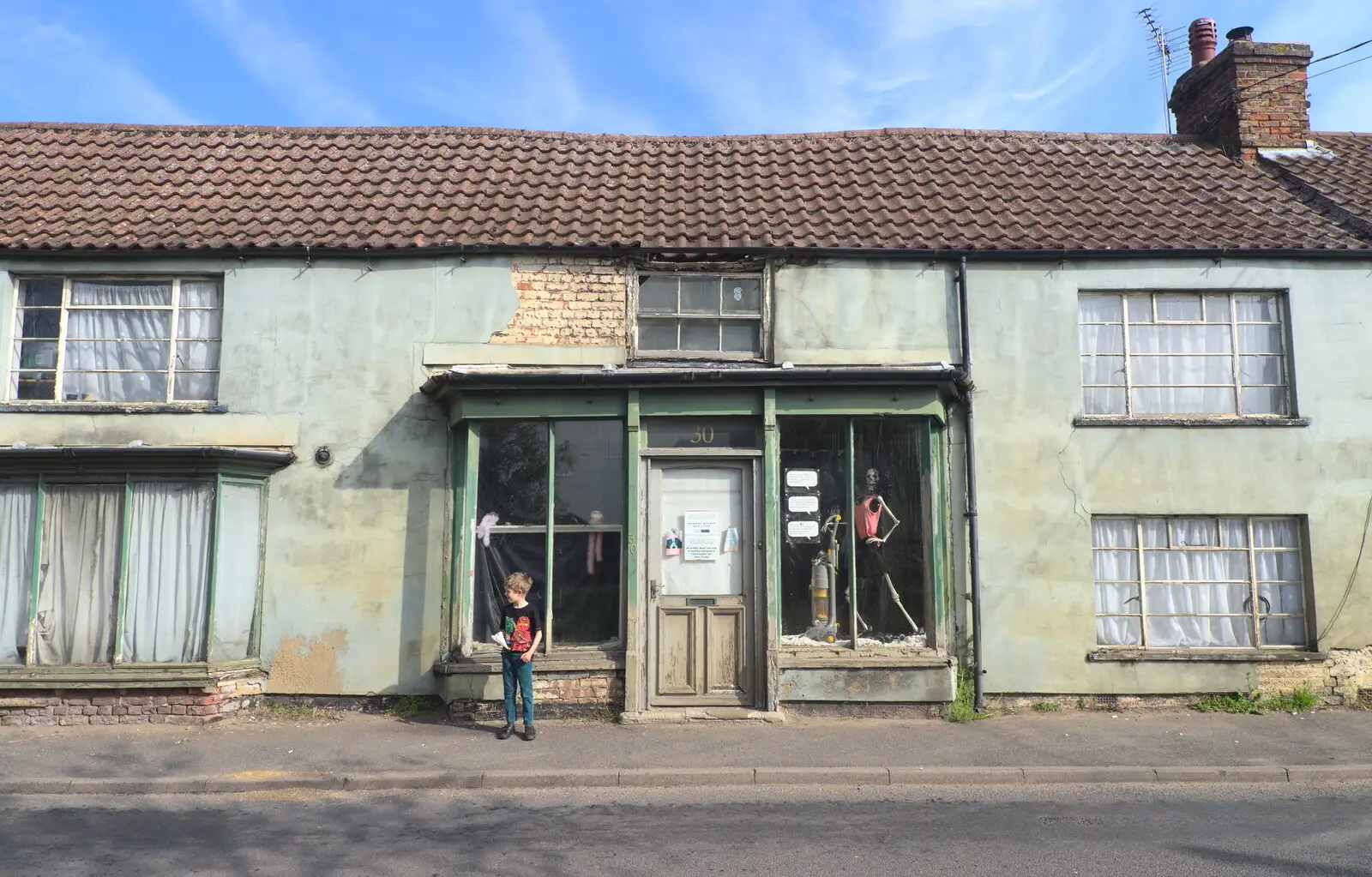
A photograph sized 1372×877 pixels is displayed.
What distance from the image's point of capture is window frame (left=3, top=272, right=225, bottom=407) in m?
10.5

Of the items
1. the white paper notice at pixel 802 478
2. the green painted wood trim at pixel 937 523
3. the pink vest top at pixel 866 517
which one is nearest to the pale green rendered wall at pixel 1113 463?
the green painted wood trim at pixel 937 523

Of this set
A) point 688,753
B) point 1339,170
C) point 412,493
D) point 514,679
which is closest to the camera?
point 688,753

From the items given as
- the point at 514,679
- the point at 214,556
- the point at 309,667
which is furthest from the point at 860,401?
the point at 214,556

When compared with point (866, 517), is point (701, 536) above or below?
below

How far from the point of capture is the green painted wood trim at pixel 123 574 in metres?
9.74

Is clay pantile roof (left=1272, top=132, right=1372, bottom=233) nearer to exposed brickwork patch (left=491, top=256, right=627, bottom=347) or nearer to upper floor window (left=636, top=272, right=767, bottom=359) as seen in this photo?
upper floor window (left=636, top=272, right=767, bottom=359)

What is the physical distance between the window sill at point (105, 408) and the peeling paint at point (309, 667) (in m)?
2.61

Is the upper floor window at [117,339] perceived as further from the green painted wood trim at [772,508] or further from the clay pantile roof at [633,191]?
the green painted wood trim at [772,508]

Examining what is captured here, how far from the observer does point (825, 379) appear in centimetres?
969

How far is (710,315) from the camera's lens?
10688 mm

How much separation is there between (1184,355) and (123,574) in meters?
11.2

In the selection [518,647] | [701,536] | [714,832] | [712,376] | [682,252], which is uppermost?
[682,252]

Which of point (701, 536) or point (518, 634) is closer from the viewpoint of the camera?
point (518, 634)

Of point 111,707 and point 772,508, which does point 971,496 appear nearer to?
point 772,508
